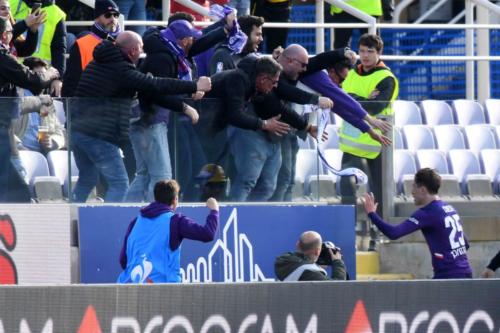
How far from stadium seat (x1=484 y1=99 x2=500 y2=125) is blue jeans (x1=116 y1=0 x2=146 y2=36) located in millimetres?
3720

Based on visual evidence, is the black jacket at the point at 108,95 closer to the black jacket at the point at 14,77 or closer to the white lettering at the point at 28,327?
the black jacket at the point at 14,77

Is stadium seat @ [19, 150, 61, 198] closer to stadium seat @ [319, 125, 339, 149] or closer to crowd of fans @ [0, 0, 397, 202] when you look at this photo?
crowd of fans @ [0, 0, 397, 202]

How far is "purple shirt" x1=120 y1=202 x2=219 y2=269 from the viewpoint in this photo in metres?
11.2

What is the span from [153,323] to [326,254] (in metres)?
3.37

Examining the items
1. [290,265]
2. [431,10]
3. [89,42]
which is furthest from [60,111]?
[431,10]

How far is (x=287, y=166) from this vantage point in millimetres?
13125

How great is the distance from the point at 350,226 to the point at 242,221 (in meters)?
0.94

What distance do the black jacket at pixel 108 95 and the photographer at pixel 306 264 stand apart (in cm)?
138

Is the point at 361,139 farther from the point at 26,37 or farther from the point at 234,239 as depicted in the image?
the point at 26,37

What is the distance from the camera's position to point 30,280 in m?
12.4

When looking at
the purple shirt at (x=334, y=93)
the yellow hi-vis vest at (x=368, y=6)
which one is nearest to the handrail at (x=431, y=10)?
the yellow hi-vis vest at (x=368, y=6)

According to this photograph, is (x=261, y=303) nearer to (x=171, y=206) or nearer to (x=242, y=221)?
(x=171, y=206)

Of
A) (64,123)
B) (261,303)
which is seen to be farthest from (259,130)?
(261,303)

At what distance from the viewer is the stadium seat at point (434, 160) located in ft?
51.4
